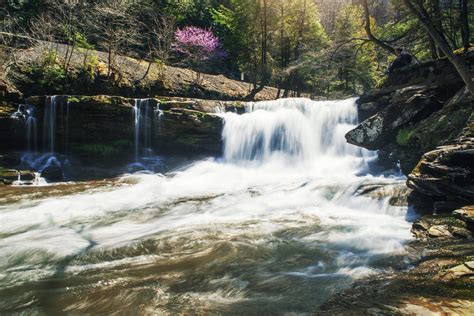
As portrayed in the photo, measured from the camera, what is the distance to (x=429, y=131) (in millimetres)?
10953

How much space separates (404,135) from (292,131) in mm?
7730

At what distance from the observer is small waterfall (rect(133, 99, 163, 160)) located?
1845 cm

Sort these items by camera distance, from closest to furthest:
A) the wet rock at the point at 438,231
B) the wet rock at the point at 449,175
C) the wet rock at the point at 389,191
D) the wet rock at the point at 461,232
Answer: the wet rock at the point at 461,232
the wet rock at the point at 438,231
the wet rock at the point at 449,175
the wet rock at the point at 389,191

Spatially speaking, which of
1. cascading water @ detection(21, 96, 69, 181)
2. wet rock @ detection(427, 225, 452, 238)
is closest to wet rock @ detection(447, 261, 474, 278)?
wet rock @ detection(427, 225, 452, 238)

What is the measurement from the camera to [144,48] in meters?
32.3

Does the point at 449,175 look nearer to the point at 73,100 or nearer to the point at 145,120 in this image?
the point at 145,120

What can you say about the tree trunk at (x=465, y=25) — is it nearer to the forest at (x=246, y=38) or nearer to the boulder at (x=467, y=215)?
the boulder at (x=467, y=215)

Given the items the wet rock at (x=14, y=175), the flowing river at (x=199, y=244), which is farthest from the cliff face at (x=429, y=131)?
the wet rock at (x=14, y=175)

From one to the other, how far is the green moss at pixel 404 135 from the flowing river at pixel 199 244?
51.3 inches

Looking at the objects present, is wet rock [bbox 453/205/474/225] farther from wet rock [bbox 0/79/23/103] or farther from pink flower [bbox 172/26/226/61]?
pink flower [bbox 172/26/226/61]

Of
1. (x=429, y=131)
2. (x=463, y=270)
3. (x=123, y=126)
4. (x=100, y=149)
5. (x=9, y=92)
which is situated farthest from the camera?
(x=100, y=149)

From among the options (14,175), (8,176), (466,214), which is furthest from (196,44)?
(466,214)

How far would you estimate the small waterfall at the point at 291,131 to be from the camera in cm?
1798

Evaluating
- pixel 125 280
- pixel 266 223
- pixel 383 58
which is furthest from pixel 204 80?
pixel 125 280
